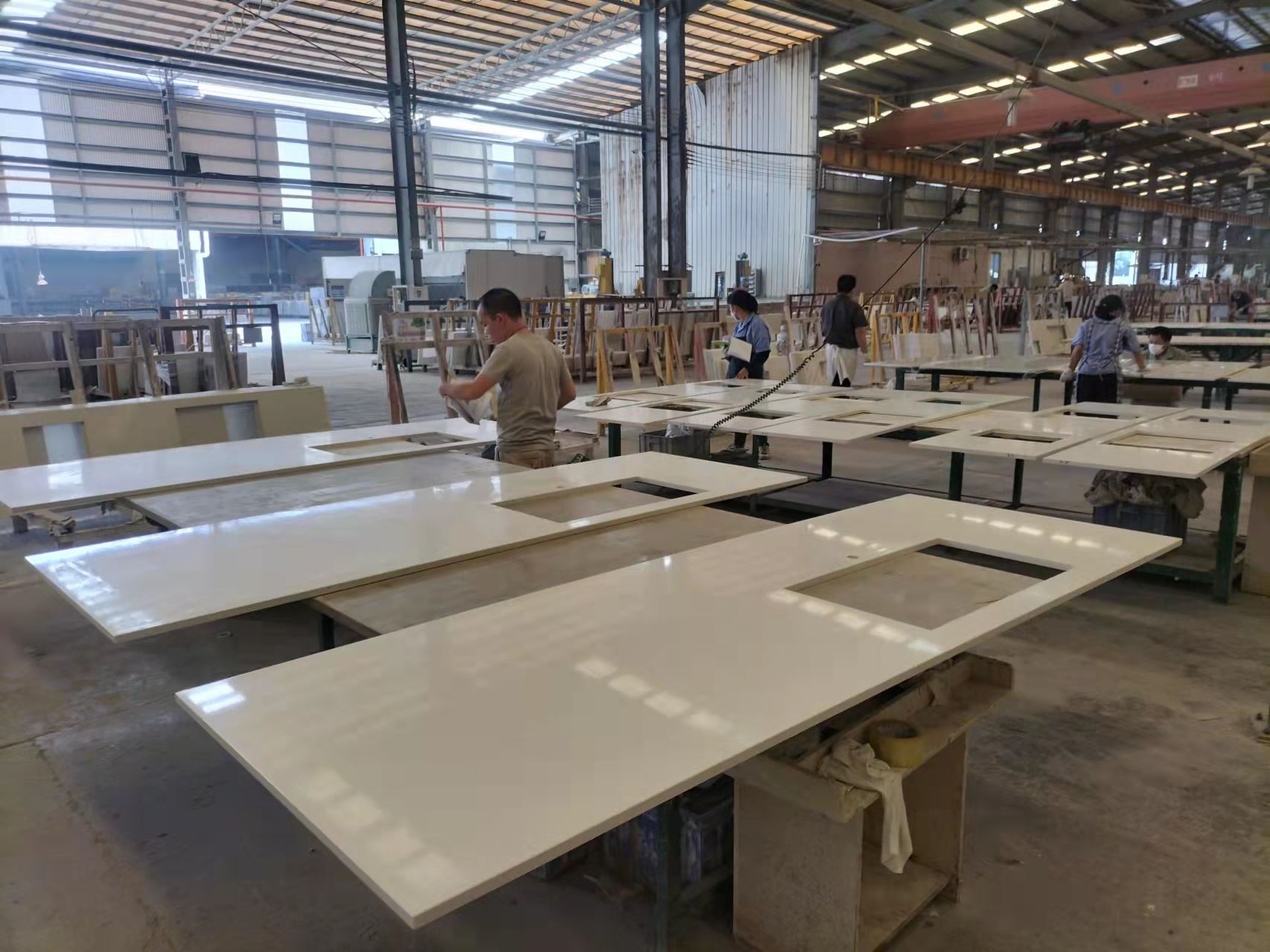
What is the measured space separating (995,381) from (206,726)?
11.4 meters

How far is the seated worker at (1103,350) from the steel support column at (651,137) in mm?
7470

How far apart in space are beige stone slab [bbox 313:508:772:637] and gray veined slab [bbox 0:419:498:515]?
1.36 m

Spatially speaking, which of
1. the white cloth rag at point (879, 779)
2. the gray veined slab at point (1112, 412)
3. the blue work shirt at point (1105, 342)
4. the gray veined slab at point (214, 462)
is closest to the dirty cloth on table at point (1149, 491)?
the gray veined slab at point (1112, 412)

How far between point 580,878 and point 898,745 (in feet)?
2.75

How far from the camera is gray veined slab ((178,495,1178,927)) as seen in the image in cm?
103

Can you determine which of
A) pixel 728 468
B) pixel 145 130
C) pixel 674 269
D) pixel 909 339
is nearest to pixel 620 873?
pixel 728 468

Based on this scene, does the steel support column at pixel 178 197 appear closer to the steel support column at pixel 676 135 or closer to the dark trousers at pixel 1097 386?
the steel support column at pixel 676 135

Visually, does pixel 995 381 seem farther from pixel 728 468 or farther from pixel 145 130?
pixel 145 130

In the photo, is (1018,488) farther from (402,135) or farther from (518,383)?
(402,135)

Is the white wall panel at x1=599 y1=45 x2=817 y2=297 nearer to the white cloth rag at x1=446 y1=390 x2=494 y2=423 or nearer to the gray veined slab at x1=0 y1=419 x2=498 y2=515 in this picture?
the white cloth rag at x1=446 y1=390 x2=494 y2=423

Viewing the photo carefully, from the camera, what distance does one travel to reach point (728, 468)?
10.6ft

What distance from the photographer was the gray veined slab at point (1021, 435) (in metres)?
3.58

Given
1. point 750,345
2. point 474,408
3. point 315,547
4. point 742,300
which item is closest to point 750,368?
point 750,345

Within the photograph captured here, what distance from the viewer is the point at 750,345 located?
625 cm
